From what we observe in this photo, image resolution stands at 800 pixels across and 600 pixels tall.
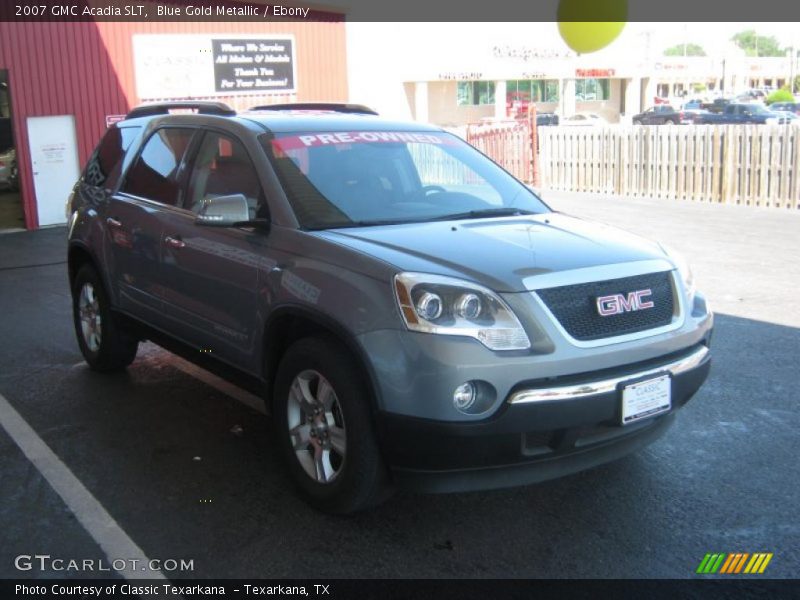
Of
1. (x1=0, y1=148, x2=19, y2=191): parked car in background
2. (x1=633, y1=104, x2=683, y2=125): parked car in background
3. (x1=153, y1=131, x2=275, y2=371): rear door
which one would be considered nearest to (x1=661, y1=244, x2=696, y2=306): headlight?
(x1=153, y1=131, x2=275, y2=371): rear door

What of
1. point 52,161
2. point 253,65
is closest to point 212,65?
point 253,65

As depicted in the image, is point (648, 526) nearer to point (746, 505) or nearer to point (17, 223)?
point (746, 505)

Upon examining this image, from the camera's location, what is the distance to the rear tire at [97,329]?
605 cm

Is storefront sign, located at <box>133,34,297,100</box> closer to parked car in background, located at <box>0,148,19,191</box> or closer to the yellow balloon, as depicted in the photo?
parked car in background, located at <box>0,148,19,191</box>

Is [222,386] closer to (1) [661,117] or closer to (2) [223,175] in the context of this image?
(2) [223,175]

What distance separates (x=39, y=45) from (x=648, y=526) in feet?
52.5

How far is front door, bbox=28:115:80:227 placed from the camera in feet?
55.5

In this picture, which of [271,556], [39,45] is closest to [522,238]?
[271,556]

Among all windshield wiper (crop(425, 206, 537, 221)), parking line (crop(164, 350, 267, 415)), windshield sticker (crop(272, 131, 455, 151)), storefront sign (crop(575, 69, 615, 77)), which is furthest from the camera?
storefront sign (crop(575, 69, 615, 77))

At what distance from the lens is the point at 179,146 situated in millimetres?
5246

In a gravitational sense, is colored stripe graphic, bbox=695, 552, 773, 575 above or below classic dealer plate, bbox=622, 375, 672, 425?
below

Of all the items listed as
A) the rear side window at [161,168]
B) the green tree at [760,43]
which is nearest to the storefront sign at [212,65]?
the rear side window at [161,168]

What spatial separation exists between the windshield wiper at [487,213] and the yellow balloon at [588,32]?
→ 47.0 feet

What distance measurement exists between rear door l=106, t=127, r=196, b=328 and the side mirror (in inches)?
36.4
